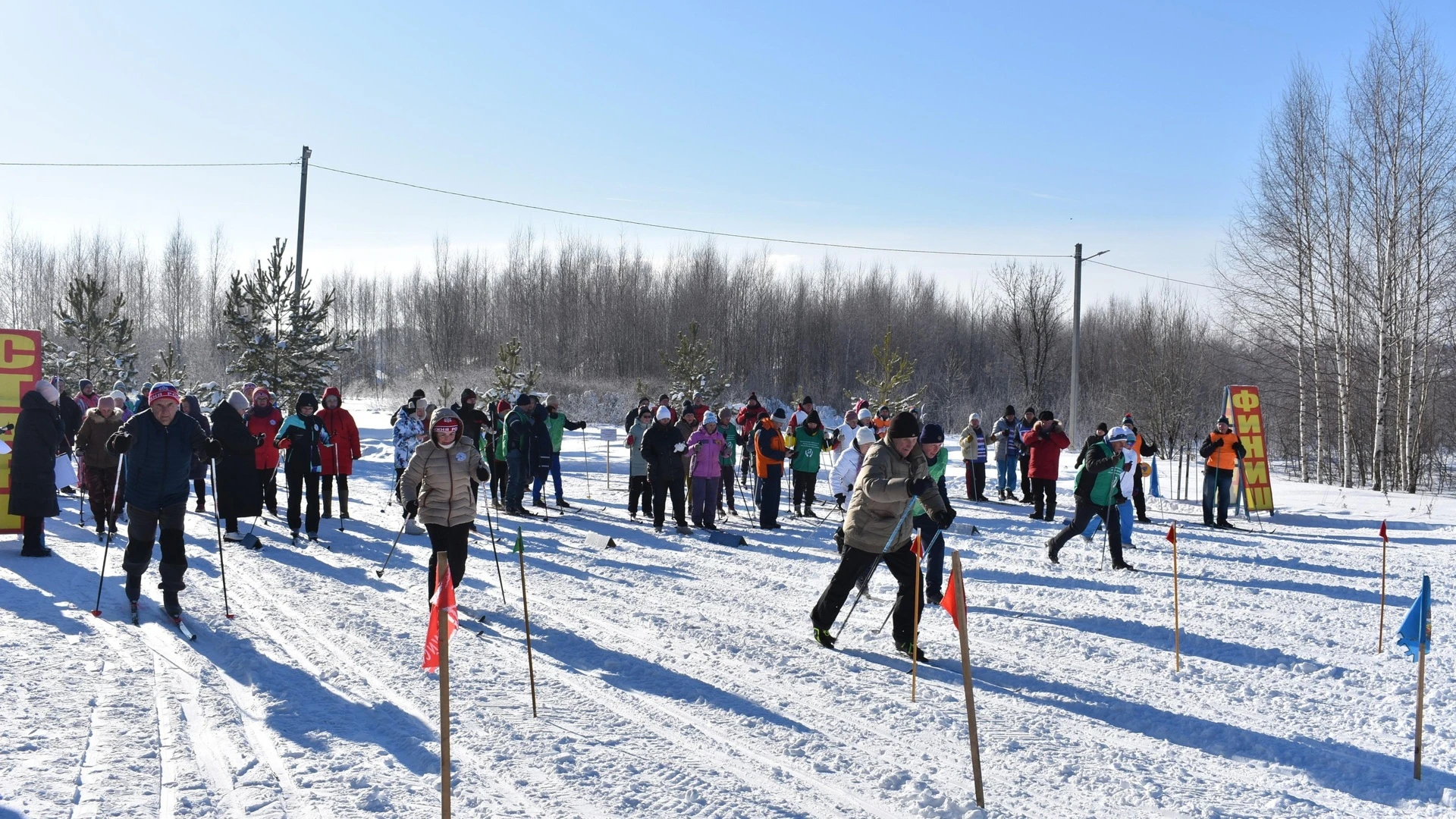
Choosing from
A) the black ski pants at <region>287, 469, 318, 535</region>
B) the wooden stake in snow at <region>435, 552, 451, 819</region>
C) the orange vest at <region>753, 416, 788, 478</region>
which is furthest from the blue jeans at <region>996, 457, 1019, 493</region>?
the wooden stake in snow at <region>435, 552, 451, 819</region>

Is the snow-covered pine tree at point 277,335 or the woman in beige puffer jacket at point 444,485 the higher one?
the snow-covered pine tree at point 277,335

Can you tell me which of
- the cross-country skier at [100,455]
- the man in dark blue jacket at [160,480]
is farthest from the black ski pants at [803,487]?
the man in dark blue jacket at [160,480]

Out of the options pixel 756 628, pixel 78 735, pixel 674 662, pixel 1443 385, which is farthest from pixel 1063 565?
pixel 1443 385

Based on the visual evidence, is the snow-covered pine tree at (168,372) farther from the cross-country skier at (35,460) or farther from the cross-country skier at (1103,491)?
the cross-country skier at (1103,491)

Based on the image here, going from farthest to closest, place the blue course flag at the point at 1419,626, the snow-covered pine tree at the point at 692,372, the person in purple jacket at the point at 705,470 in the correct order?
the snow-covered pine tree at the point at 692,372, the person in purple jacket at the point at 705,470, the blue course flag at the point at 1419,626

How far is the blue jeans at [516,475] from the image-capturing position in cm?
1441

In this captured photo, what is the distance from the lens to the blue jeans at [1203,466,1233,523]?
1525cm

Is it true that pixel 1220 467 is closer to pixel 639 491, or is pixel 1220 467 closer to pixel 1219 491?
pixel 1219 491

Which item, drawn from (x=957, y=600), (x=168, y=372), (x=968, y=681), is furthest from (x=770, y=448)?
(x=168, y=372)

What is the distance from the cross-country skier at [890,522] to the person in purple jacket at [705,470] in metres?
6.47

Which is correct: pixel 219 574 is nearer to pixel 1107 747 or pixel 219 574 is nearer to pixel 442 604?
pixel 442 604

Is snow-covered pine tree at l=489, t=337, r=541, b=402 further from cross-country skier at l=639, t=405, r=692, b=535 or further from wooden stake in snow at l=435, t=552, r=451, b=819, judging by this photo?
wooden stake in snow at l=435, t=552, r=451, b=819

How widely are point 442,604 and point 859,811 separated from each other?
2.09 m

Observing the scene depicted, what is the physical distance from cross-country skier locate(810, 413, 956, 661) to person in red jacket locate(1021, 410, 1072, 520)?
913cm
